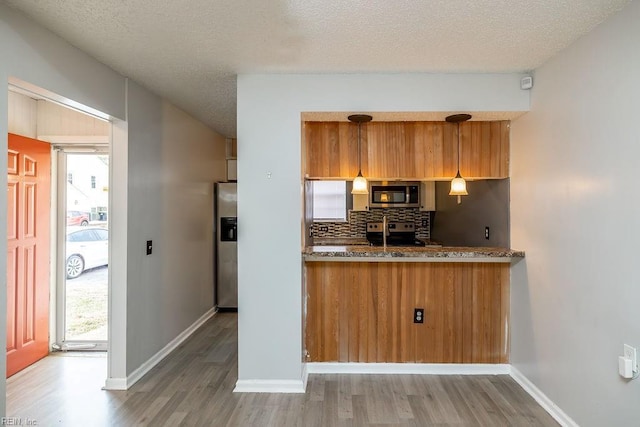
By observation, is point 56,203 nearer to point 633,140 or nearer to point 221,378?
point 221,378

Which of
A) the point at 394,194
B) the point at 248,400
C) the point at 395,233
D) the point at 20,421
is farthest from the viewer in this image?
the point at 395,233

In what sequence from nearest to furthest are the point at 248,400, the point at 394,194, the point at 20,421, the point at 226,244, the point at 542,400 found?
the point at 20,421 → the point at 542,400 → the point at 248,400 → the point at 394,194 → the point at 226,244

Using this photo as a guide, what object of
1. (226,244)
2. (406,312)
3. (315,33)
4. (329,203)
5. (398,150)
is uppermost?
(315,33)

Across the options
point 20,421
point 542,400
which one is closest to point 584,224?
point 542,400

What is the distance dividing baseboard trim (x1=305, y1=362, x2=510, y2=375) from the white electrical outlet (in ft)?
4.49

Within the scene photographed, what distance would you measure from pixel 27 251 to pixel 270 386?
2474 mm

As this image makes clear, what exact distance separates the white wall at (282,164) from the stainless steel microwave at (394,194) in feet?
6.60

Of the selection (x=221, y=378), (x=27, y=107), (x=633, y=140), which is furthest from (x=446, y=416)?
(x=27, y=107)

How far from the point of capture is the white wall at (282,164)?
2783 millimetres

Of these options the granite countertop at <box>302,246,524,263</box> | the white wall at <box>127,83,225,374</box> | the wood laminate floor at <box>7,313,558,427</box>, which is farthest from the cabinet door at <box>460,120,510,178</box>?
the white wall at <box>127,83,225,374</box>

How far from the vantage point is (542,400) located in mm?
2555

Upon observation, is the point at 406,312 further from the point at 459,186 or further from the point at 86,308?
the point at 86,308

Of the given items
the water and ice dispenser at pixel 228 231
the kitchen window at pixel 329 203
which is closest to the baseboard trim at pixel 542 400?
the kitchen window at pixel 329 203

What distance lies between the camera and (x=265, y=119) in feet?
9.14
